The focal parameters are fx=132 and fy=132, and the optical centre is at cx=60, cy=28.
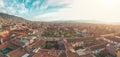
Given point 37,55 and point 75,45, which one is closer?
point 37,55

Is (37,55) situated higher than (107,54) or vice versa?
(37,55)

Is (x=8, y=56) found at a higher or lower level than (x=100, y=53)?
higher

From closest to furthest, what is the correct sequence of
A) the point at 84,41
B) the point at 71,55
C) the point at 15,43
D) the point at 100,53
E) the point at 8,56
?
1. the point at 8,56
2. the point at 71,55
3. the point at 100,53
4. the point at 15,43
5. the point at 84,41

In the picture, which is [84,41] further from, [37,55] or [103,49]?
[37,55]

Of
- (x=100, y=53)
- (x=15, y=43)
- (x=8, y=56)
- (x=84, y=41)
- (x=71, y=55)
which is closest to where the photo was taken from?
(x=8, y=56)

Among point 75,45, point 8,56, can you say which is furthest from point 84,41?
point 8,56

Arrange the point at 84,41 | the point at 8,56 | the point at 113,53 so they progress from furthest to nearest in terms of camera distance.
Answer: the point at 84,41 < the point at 113,53 < the point at 8,56

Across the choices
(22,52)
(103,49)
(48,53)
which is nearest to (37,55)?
(48,53)

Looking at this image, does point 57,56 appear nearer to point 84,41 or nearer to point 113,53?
point 113,53

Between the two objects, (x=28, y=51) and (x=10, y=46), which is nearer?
(x=28, y=51)
